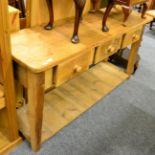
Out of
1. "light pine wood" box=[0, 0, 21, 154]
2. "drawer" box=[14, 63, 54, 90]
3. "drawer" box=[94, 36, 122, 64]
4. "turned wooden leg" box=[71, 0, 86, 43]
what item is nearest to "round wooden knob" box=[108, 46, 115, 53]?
"drawer" box=[94, 36, 122, 64]

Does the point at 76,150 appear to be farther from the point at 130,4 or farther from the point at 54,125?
the point at 130,4

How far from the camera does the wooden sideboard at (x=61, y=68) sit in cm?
112

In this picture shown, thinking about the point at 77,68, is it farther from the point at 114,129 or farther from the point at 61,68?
the point at 114,129

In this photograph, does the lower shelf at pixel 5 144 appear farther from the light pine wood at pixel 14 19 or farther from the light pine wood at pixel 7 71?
the light pine wood at pixel 14 19

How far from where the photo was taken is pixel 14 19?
1.28m

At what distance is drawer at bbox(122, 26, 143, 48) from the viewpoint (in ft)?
5.57

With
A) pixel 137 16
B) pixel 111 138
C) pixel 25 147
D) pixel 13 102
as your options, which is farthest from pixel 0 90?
pixel 137 16

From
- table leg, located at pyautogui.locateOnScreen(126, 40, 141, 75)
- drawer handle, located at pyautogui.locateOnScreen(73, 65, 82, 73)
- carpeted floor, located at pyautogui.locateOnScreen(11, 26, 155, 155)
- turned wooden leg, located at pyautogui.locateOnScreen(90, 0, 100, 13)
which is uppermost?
turned wooden leg, located at pyautogui.locateOnScreen(90, 0, 100, 13)

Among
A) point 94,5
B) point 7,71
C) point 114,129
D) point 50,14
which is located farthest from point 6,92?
point 94,5

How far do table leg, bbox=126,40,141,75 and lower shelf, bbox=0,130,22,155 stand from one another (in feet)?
4.14

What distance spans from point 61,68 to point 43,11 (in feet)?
1.52

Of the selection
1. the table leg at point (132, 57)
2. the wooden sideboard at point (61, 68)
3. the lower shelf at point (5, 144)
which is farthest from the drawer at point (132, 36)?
the lower shelf at point (5, 144)

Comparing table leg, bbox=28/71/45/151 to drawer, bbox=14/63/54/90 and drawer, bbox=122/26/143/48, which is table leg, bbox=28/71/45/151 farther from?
drawer, bbox=122/26/143/48

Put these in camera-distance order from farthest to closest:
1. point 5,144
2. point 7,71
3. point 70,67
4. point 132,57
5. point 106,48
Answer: point 132,57 < point 106,48 < point 5,144 < point 70,67 < point 7,71
